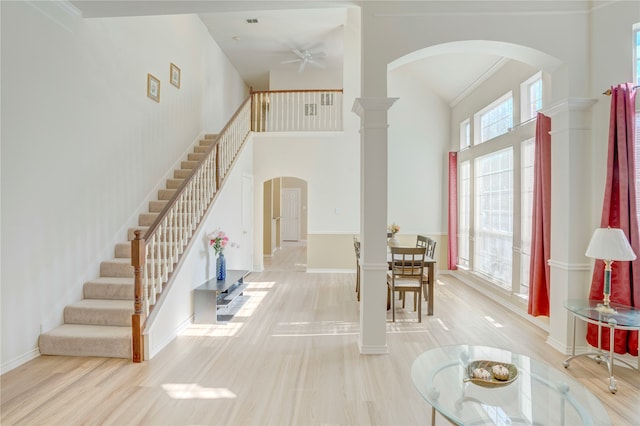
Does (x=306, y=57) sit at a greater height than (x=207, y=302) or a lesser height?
greater

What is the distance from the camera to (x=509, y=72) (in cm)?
465

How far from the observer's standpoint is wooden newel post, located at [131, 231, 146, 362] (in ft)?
9.87

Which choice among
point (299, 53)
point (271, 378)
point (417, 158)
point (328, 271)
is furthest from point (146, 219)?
point (417, 158)

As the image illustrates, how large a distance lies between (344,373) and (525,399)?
4.65ft

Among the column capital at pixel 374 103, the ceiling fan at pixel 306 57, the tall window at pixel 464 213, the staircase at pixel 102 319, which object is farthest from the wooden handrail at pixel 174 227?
the tall window at pixel 464 213

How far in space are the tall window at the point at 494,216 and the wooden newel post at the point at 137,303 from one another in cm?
471

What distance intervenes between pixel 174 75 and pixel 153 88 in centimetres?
80

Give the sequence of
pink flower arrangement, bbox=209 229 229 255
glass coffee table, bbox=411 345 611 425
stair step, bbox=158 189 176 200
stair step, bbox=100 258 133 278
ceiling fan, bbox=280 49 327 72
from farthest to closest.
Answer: ceiling fan, bbox=280 49 327 72
stair step, bbox=158 189 176 200
pink flower arrangement, bbox=209 229 229 255
stair step, bbox=100 258 133 278
glass coffee table, bbox=411 345 611 425

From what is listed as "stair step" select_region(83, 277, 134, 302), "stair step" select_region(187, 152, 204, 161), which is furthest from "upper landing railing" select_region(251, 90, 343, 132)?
"stair step" select_region(83, 277, 134, 302)

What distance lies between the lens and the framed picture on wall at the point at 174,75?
5508 millimetres

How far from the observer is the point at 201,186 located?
4547 mm

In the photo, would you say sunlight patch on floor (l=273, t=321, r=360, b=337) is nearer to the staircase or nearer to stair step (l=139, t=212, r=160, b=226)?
the staircase

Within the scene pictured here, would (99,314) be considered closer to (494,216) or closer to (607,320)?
(607,320)

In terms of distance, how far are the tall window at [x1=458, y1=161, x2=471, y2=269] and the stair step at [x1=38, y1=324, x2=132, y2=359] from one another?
5.66m
